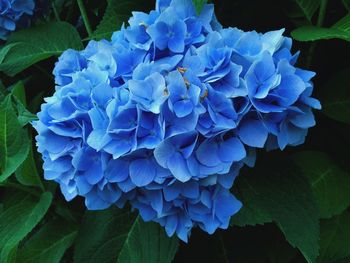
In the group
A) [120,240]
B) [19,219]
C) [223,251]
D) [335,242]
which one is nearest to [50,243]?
[19,219]

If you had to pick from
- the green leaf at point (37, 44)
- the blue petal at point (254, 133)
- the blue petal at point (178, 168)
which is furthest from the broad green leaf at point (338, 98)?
the green leaf at point (37, 44)

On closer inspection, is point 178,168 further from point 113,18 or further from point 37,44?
point 37,44

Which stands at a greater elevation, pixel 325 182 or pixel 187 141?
pixel 187 141

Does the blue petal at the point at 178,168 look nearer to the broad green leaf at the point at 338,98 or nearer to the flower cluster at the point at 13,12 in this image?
the broad green leaf at the point at 338,98

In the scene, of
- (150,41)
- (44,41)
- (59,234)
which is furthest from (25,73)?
(150,41)

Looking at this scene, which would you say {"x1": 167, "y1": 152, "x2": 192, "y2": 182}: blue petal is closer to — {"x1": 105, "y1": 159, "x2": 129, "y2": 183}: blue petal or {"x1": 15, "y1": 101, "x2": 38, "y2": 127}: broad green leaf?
{"x1": 105, "y1": 159, "x2": 129, "y2": 183}: blue petal

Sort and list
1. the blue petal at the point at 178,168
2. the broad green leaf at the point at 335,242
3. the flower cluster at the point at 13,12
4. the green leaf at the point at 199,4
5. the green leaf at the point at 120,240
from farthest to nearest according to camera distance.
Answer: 1. the flower cluster at the point at 13,12
2. the broad green leaf at the point at 335,242
3. the green leaf at the point at 120,240
4. the green leaf at the point at 199,4
5. the blue petal at the point at 178,168
